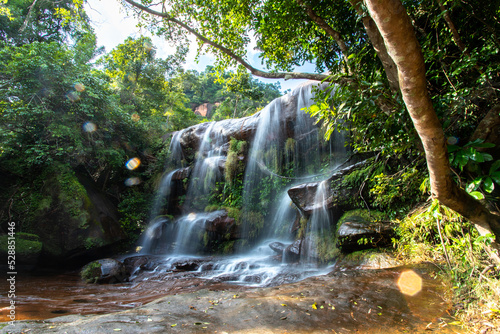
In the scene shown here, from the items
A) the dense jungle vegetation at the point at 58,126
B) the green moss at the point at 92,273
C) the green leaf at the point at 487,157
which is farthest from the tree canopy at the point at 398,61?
the green moss at the point at 92,273

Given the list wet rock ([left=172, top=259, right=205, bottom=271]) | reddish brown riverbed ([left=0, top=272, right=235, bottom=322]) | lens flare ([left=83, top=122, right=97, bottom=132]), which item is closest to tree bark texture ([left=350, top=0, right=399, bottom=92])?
reddish brown riverbed ([left=0, top=272, right=235, bottom=322])

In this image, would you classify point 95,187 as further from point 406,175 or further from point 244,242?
point 406,175

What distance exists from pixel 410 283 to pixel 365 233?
1.88 meters

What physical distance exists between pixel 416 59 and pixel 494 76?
7.70 feet

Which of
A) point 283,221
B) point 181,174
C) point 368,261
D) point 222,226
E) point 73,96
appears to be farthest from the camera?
point 181,174

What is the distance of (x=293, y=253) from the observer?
7.31 metres

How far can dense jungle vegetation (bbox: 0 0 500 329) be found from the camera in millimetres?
2561

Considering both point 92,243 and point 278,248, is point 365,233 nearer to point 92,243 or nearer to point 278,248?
point 278,248

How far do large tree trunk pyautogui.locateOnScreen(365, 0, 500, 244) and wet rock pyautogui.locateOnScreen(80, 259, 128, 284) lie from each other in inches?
333

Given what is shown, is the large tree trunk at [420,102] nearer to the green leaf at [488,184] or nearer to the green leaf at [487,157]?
the green leaf at [488,184]

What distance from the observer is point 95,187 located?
11633 mm

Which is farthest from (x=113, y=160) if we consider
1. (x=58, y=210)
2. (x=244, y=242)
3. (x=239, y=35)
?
(x=239, y=35)

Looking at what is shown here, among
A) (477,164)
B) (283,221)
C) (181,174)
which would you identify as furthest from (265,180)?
(477,164)

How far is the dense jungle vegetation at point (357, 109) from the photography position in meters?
2.56
